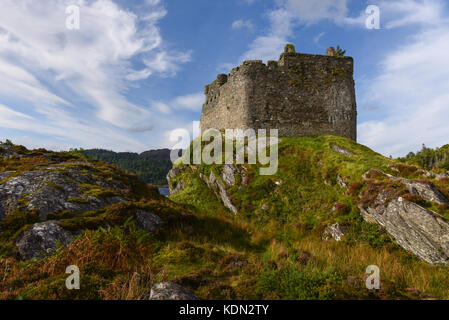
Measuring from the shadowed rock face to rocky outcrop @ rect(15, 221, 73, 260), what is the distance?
12874mm

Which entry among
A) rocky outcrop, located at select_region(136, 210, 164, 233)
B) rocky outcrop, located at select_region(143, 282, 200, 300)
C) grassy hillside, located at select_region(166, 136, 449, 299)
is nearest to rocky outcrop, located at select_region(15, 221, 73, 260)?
rocky outcrop, located at select_region(136, 210, 164, 233)

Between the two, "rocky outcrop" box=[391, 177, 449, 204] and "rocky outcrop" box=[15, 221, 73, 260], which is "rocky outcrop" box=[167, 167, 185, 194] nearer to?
"rocky outcrop" box=[15, 221, 73, 260]

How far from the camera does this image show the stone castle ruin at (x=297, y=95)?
71.3 ft

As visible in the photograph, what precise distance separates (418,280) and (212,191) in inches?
571

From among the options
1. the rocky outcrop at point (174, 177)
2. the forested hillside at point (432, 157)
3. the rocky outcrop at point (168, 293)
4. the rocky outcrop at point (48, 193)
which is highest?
the forested hillside at point (432, 157)

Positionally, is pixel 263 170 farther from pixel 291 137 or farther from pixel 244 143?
pixel 291 137

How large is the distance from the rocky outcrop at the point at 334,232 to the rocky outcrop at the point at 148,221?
849cm

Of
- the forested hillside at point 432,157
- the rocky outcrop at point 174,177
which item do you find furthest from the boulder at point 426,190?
the forested hillside at point 432,157

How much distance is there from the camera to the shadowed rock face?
8.64m

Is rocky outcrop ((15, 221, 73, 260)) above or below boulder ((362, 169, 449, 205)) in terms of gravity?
below

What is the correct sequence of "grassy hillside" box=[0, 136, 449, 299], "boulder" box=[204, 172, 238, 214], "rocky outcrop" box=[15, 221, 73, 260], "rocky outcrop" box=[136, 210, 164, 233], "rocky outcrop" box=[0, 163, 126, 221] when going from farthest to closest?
"boulder" box=[204, 172, 238, 214], "rocky outcrop" box=[136, 210, 164, 233], "rocky outcrop" box=[0, 163, 126, 221], "rocky outcrop" box=[15, 221, 73, 260], "grassy hillside" box=[0, 136, 449, 299]

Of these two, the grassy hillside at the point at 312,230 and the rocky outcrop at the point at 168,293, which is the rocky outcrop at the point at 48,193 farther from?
the grassy hillside at the point at 312,230
